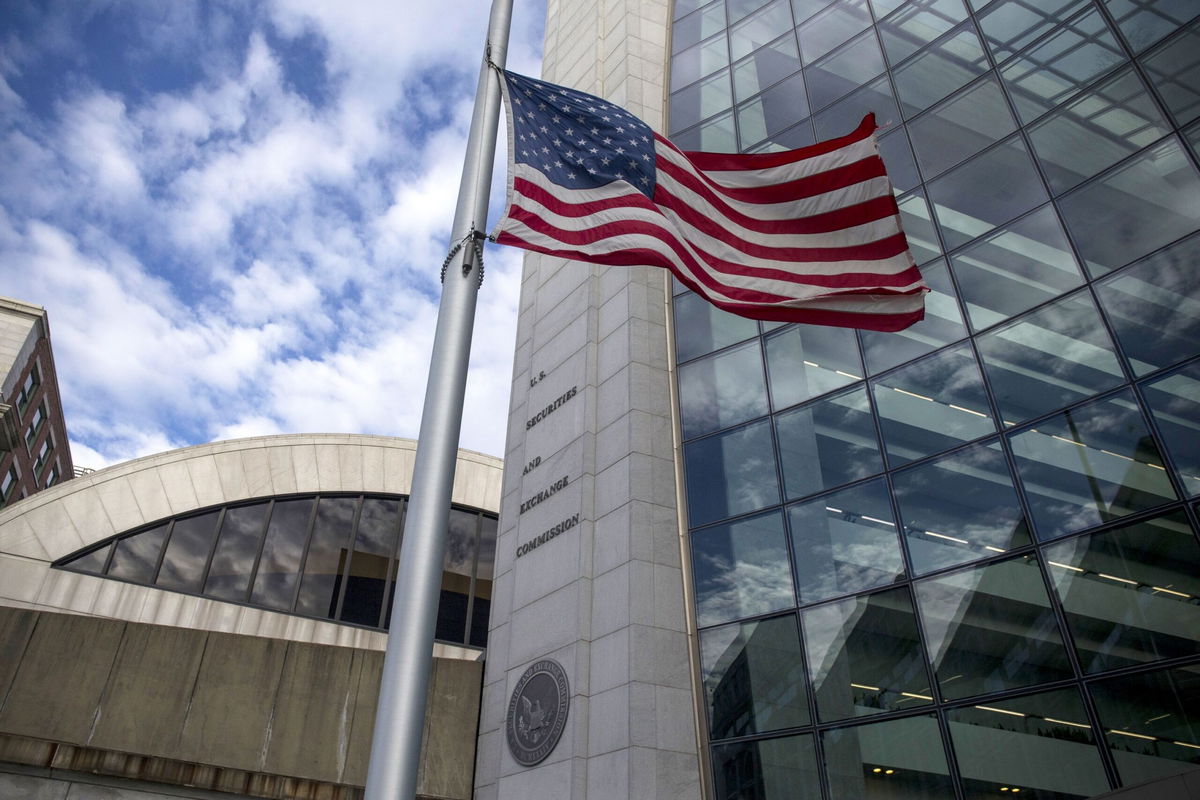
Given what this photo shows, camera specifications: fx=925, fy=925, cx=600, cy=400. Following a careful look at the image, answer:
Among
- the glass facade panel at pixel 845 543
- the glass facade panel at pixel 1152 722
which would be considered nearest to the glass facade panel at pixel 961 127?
the glass facade panel at pixel 845 543

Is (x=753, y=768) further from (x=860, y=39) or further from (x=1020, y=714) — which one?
(x=860, y=39)

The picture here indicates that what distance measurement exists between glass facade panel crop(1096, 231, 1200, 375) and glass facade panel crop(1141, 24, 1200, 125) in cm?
225

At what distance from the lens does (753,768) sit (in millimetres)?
14750

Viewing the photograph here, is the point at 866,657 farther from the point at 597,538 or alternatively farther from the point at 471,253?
A: the point at 471,253

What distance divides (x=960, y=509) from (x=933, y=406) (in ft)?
6.34

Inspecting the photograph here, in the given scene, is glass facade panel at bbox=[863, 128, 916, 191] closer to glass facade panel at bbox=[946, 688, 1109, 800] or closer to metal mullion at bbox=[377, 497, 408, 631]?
glass facade panel at bbox=[946, 688, 1109, 800]

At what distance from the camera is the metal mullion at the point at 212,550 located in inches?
1129

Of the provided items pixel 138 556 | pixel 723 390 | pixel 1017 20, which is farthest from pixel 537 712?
pixel 138 556

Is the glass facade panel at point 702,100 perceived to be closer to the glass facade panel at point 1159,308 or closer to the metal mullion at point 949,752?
the glass facade panel at point 1159,308

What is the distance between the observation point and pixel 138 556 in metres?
28.8

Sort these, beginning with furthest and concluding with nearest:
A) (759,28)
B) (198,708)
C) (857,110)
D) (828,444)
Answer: (759,28), (857,110), (198,708), (828,444)

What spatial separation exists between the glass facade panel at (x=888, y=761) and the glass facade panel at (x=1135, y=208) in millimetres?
7352

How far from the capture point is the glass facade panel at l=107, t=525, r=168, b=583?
28.4 m

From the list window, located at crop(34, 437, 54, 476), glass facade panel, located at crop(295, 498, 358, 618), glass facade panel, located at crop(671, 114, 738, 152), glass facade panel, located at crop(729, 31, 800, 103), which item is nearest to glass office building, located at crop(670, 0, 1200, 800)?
glass facade panel, located at crop(729, 31, 800, 103)
